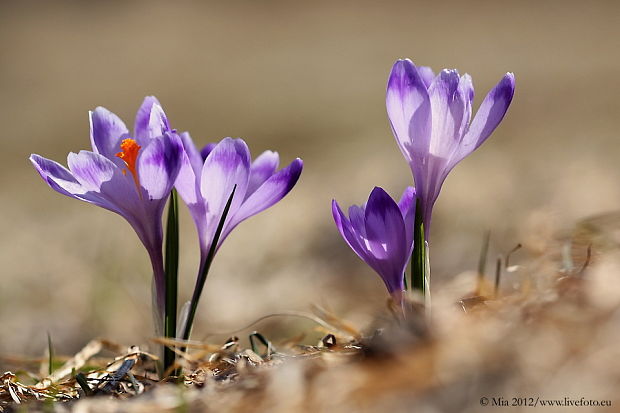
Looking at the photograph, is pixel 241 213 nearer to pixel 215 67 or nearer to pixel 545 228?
pixel 545 228

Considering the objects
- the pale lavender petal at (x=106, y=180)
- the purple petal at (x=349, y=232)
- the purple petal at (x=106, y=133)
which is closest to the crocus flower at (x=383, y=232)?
the purple petal at (x=349, y=232)

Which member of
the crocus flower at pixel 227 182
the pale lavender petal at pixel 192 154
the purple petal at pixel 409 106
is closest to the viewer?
the purple petal at pixel 409 106

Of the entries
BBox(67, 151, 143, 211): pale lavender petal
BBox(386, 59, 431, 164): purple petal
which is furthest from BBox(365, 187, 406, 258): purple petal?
BBox(67, 151, 143, 211): pale lavender petal

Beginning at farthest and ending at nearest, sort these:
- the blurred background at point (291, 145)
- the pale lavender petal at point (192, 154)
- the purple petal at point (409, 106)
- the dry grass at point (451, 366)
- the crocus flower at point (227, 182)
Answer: the blurred background at point (291, 145)
the pale lavender petal at point (192, 154)
the crocus flower at point (227, 182)
the purple petal at point (409, 106)
the dry grass at point (451, 366)

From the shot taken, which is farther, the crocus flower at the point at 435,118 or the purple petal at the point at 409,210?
the purple petal at the point at 409,210

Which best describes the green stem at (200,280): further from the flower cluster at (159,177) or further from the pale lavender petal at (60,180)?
the pale lavender petal at (60,180)

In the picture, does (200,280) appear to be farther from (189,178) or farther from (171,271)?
(189,178)

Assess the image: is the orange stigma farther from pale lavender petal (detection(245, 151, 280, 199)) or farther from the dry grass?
the dry grass
